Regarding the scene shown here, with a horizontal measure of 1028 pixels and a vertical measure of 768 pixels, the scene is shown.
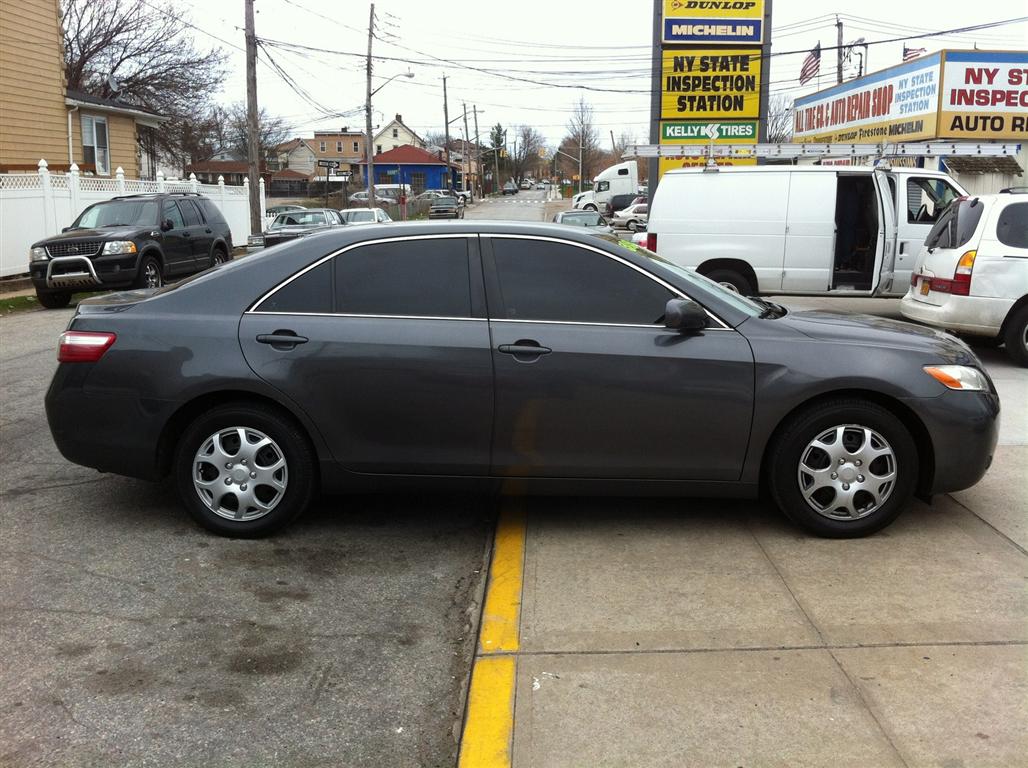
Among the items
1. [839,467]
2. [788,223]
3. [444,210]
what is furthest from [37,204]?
[444,210]

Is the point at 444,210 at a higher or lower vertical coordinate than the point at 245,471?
higher

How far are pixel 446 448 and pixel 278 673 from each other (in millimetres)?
1467

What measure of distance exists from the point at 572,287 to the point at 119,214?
550 inches

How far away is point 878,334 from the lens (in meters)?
4.82

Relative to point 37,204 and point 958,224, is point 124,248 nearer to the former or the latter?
point 37,204

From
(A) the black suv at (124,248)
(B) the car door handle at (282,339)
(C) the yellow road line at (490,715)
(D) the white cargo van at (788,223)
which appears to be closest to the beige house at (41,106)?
(A) the black suv at (124,248)

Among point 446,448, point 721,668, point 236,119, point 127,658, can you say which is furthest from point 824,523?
point 236,119

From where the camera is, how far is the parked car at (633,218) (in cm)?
4472

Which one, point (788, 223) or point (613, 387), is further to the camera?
point (788, 223)

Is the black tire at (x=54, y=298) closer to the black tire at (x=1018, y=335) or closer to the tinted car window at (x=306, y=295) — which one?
the tinted car window at (x=306, y=295)

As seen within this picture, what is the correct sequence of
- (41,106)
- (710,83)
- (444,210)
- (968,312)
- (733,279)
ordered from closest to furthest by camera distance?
(968,312)
(733,279)
(41,106)
(710,83)
(444,210)

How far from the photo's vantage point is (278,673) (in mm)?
3529

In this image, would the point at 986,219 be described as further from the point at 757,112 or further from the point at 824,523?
the point at 757,112

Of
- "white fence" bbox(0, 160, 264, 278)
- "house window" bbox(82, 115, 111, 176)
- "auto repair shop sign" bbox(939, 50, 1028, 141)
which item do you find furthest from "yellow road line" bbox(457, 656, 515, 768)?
"house window" bbox(82, 115, 111, 176)
